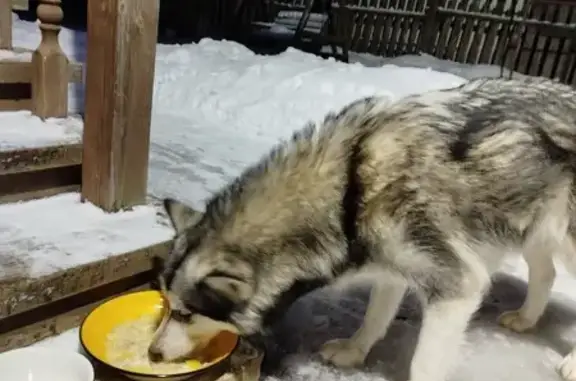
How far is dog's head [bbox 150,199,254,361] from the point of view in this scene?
1.71 m

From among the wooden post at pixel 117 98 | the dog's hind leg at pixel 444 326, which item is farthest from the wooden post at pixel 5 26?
the dog's hind leg at pixel 444 326

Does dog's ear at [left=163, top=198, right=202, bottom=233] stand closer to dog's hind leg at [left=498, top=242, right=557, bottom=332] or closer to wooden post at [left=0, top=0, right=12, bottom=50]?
dog's hind leg at [left=498, top=242, right=557, bottom=332]

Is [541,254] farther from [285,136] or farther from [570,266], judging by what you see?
[285,136]

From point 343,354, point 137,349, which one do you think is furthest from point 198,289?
point 343,354

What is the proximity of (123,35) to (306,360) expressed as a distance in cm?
145

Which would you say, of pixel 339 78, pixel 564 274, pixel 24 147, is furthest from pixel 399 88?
pixel 24 147

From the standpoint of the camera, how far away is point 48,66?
2.83 meters

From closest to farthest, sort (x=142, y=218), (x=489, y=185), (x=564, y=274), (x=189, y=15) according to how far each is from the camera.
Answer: (x=489, y=185) < (x=142, y=218) < (x=564, y=274) < (x=189, y=15)

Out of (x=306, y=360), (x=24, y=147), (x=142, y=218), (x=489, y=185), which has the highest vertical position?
(x=489, y=185)

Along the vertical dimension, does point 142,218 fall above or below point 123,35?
below

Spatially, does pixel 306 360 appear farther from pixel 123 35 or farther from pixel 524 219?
pixel 123 35

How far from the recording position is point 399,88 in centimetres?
511

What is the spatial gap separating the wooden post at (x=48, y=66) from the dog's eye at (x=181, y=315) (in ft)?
4.95

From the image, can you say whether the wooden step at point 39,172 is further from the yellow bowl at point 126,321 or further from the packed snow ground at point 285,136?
the yellow bowl at point 126,321
